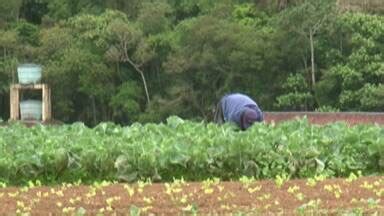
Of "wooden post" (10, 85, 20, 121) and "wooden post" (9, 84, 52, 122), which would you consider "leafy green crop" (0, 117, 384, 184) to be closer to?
"wooden post" (9, 84, 52, 122)

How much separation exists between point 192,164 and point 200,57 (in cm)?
1762

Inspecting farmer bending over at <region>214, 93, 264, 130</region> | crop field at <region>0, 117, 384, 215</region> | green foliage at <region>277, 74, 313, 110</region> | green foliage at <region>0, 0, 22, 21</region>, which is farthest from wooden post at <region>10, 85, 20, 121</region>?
crop field at <region>0, 117, 384, 215</region>

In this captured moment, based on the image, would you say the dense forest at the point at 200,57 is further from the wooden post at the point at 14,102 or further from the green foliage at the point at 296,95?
the wooden post at the point at 14,102

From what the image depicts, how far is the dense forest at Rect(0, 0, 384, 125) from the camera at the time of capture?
27141 millimetres

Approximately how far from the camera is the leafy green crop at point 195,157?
1034 centimetres

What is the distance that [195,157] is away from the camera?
34.1 ft

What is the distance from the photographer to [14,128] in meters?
13.5

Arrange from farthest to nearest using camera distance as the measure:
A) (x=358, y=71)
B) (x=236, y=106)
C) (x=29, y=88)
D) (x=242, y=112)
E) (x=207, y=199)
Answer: (x=29, y=88) → (x=358, y=71) → (x=236, y=106) → (x=242, y=112) → (x=207, y=199)

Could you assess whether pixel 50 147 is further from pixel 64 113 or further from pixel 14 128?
pixel 64 113

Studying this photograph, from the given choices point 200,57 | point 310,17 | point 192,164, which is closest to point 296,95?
point 310,17

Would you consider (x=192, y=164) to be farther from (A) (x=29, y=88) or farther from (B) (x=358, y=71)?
(A) (x=29, y=88)

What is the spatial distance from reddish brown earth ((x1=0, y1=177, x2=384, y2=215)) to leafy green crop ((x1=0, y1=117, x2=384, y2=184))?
1.48 meters

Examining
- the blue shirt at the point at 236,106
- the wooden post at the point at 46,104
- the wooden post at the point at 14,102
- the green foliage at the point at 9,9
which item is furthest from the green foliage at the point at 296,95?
the blue shirt at the point at 236,106

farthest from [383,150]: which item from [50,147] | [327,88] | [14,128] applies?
[327,88]
